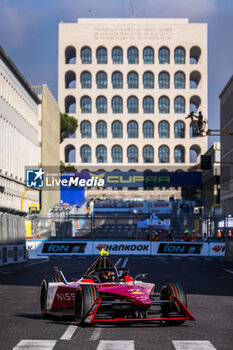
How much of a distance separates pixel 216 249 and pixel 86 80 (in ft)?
409

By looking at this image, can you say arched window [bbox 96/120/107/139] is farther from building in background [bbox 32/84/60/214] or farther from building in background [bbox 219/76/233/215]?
building in background [bbox 219/76/233/215]

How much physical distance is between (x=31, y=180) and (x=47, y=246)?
3048 centimetres

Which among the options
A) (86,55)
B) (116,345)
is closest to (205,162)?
(116,345)

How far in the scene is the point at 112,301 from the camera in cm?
1058

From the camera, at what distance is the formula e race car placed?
10398 mm

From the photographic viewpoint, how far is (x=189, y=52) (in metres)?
166

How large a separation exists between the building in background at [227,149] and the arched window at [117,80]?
6791 cm

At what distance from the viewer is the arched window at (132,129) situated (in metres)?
166

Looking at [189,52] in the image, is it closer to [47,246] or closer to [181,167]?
[181,167]

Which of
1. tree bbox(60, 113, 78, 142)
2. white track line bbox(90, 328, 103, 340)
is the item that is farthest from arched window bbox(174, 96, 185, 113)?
white track line bbox(90, 328, 103, 340)

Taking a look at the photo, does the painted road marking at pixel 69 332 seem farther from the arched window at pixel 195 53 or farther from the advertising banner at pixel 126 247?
the arched window at pixel 195 53

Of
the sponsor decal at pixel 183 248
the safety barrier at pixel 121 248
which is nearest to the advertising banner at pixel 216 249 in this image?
the safety barrier at pixel 121 248

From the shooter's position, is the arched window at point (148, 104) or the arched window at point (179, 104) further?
the arched window at point (148, 104)

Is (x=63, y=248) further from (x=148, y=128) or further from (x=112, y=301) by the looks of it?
(x=148, y=128)
